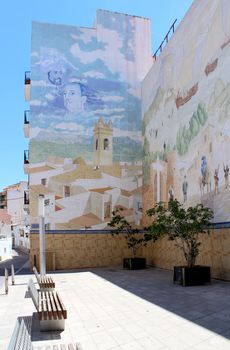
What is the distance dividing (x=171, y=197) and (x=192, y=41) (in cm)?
708

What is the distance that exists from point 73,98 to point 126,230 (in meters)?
8.29

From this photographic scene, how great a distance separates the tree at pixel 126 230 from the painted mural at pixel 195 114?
2.10 metres

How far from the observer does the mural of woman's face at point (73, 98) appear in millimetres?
22797

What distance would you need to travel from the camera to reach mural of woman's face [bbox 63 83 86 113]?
22797mm

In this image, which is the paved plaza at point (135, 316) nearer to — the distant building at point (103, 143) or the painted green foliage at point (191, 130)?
the painted green foliage at point (191, 130)

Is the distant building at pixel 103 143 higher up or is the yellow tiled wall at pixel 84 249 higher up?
the distant building at pixel 103 143

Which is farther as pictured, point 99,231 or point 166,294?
point 99,231

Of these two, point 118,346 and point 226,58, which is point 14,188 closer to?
point 226,58

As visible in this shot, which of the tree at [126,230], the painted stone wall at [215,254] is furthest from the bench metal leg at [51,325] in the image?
the tree at [126,230]

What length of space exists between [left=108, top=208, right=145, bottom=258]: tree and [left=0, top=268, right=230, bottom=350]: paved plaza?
737 cm

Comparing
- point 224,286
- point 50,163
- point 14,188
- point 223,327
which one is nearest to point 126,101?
point 50,163

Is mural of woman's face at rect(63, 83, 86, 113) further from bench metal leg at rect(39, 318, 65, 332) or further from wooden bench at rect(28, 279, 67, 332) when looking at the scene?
bench metal leg at rect(39, 318, 65, 332)

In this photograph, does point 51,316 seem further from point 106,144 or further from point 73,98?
point 73,98

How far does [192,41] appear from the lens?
16.8 metres
